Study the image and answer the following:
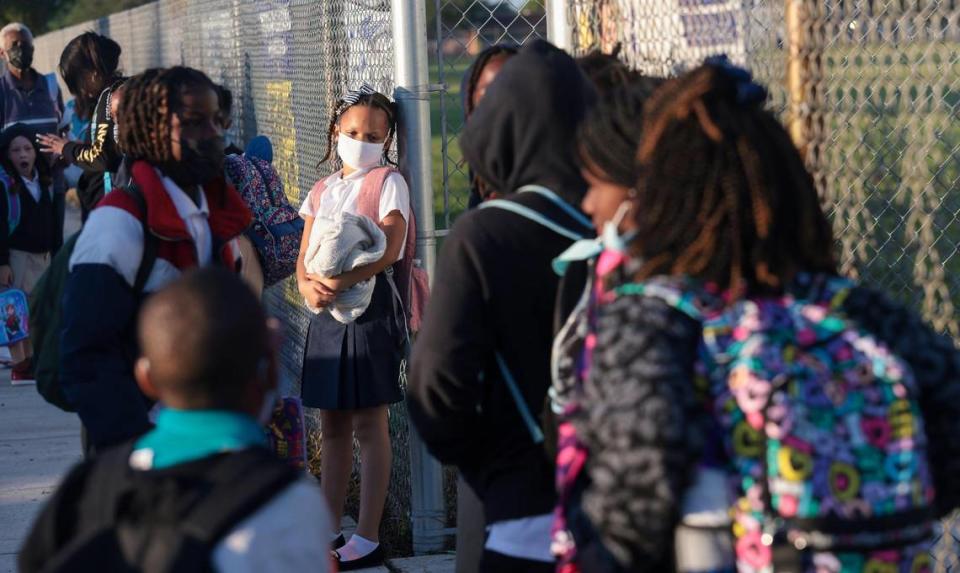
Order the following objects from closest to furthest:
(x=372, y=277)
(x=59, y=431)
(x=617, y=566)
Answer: (x=617, y=566) < (x=372, y=277) < (x=59, y=431)

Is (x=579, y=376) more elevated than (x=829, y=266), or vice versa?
(x=829, y=266)

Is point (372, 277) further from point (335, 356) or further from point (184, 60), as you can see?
point (184, 60)

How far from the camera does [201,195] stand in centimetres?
363

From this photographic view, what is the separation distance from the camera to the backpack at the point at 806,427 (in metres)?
2.26

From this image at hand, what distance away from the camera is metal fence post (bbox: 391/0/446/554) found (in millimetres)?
5285

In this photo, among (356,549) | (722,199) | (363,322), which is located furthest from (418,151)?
(722,199)

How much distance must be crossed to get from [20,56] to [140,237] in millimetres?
8794

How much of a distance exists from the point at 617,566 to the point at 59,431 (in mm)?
6712

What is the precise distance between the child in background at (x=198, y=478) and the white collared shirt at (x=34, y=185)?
25.7 feet

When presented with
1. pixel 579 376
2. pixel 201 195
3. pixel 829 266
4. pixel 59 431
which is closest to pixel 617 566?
pixel 579 376

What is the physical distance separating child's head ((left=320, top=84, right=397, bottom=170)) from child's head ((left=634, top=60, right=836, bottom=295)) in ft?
9.43

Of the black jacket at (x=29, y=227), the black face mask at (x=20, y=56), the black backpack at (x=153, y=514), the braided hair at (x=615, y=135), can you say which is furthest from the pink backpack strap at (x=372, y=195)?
the black face mask at (x=20, y=56)

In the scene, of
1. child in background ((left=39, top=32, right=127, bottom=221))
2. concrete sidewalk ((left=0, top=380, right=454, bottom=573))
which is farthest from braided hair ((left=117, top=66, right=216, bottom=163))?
child in background ((left=39, top=32, right=127, bottom=221))

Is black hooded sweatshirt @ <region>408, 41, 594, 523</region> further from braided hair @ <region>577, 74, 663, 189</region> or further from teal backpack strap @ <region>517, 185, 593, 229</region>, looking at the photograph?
braided hair @ <region>577, 74, 663, 189</region>
